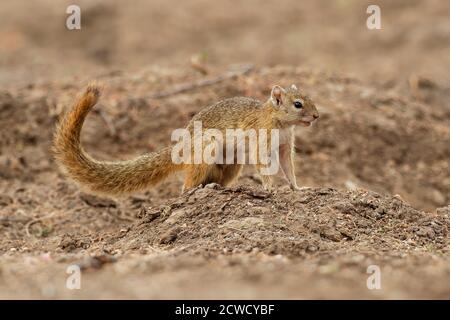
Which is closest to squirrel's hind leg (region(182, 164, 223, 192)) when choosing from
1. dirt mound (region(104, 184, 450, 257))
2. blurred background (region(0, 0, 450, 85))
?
dirt mound (region(104, 184, 450, 257))

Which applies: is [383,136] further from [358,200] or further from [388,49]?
[388,49]

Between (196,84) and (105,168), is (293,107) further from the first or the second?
(196,84)

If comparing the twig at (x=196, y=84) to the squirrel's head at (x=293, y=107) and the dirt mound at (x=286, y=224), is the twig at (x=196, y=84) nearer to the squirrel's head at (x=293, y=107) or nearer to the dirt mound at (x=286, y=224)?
the squirrel's head at (x=293, y=107)

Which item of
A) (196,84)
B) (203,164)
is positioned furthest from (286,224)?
(196,84)

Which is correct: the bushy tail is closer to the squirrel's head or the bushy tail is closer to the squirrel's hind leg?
the squirrel's hind leg

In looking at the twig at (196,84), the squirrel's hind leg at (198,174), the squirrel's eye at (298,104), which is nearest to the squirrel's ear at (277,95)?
the squirrel's eye at (298,104)

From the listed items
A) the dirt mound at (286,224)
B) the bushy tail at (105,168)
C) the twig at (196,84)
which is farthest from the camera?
the twig at (196,84)

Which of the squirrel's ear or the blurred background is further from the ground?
the blurred background
